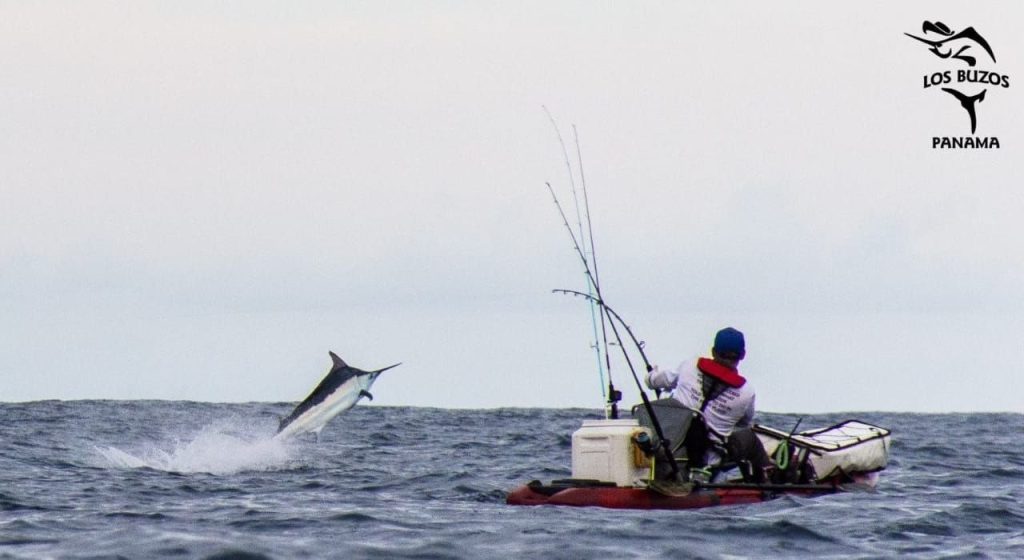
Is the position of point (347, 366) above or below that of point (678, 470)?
above

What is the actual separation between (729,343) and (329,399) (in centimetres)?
647

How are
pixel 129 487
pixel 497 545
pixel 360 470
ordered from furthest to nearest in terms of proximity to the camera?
pixel 360 470, pixel 129 487, pixel 497 545

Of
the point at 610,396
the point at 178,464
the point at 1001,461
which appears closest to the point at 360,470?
the point at 178,464

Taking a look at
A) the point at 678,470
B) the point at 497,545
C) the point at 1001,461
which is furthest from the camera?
the point at 1001,461

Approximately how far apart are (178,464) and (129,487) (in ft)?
12.5

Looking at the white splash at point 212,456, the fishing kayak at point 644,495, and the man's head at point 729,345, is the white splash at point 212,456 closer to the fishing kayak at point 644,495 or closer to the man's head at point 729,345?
the fishing kayak at point 644,495

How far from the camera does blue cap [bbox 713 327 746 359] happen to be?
14.1 meters

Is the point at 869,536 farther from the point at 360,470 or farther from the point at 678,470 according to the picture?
the point at 360,470

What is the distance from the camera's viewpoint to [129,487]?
1584 cm

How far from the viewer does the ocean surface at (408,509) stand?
11117 mm

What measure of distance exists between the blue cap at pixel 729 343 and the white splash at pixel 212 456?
Answer: 6689 millimetres

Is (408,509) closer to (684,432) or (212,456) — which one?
(684,432)

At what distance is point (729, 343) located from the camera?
1409 centimetres

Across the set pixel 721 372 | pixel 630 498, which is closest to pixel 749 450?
pixel 721 372
